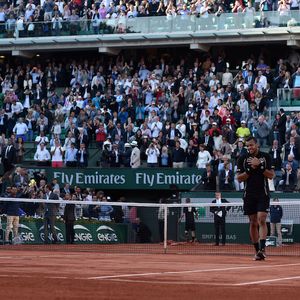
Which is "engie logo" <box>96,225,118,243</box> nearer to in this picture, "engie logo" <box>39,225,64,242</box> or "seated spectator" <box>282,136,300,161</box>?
"engie logo" <box>39,225,64,242</box>

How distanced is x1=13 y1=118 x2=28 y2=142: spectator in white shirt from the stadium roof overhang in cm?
573

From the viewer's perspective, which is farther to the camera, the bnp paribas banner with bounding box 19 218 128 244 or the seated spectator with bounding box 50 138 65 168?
the seated spectator with bounding box 50 138 65 168

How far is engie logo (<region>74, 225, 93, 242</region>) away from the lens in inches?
1000

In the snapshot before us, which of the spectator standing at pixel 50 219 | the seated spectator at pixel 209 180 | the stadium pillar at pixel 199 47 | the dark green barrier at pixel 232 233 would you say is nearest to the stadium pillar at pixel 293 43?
the stadium pillar at pixel 199 47

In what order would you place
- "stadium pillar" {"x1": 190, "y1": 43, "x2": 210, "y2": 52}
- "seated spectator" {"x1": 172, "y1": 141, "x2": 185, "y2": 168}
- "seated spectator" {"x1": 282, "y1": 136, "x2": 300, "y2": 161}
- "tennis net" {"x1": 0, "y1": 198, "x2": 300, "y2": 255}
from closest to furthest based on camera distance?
"tennis net" {"x1": 0, "y1": 198, "x2": 300, "y2": 255}
"seated spectator" {"x1": 282, "y1": 136, "x2": 300, "y2": 161}
"seated spectator" {"x1": 172, "y1": 141, "x2": 185, "y2": 168}
"stadium pillar" {"x1": 190, "y1": 43, "x2": 210, "y2": 52}

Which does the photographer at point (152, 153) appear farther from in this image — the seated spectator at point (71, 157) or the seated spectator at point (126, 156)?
the seated spectator at point (71, 157)

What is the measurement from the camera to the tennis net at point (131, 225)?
23.6m

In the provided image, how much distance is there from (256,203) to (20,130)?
873 inches

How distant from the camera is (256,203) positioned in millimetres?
16906

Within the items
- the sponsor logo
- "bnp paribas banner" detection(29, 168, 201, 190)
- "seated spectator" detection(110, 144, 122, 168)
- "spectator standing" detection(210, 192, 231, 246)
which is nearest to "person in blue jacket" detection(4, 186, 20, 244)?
"spectator standing" detection(210, 192, 231, 246)

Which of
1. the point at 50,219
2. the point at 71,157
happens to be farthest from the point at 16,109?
the point at 50,219

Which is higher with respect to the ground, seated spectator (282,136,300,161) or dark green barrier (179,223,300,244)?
seated spectator (282,136,300,161)

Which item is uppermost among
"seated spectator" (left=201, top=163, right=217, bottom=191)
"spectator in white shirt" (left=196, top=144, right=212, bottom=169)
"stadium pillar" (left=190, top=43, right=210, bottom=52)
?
"stadium pillar" (left=190, top=43, right=210, bottom=52)

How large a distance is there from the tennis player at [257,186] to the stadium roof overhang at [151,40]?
71.9 ft
